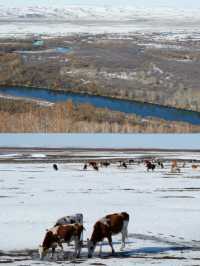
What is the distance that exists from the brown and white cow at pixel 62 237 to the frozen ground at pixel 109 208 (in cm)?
21

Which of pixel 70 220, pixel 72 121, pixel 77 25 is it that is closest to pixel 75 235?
pixel 70 220

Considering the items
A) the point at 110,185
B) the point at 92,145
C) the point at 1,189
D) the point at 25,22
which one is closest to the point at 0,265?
the point at 1,189

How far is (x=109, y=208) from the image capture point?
1727 centimetres

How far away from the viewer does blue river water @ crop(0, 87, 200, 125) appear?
300 feet

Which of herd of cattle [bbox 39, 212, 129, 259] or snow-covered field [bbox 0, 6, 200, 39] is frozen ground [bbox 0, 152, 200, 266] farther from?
snow-covered field [bbox 0, 6, 200, 39]

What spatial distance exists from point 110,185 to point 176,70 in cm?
9334

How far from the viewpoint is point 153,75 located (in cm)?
11225

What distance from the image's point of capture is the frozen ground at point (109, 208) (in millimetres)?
12091

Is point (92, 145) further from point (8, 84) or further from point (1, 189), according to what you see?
point (8, 84)

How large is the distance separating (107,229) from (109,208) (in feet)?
16.9

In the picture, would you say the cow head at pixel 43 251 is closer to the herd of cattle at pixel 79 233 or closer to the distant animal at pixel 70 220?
the herd of cattle at pixel 79 233

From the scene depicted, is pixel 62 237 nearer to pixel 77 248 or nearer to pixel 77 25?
pixel 77 248

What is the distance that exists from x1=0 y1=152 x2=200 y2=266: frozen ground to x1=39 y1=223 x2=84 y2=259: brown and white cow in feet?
0.70

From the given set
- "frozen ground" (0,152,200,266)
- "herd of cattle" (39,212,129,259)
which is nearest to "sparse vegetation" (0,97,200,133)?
"frozen ground" (0,152,200,266)
